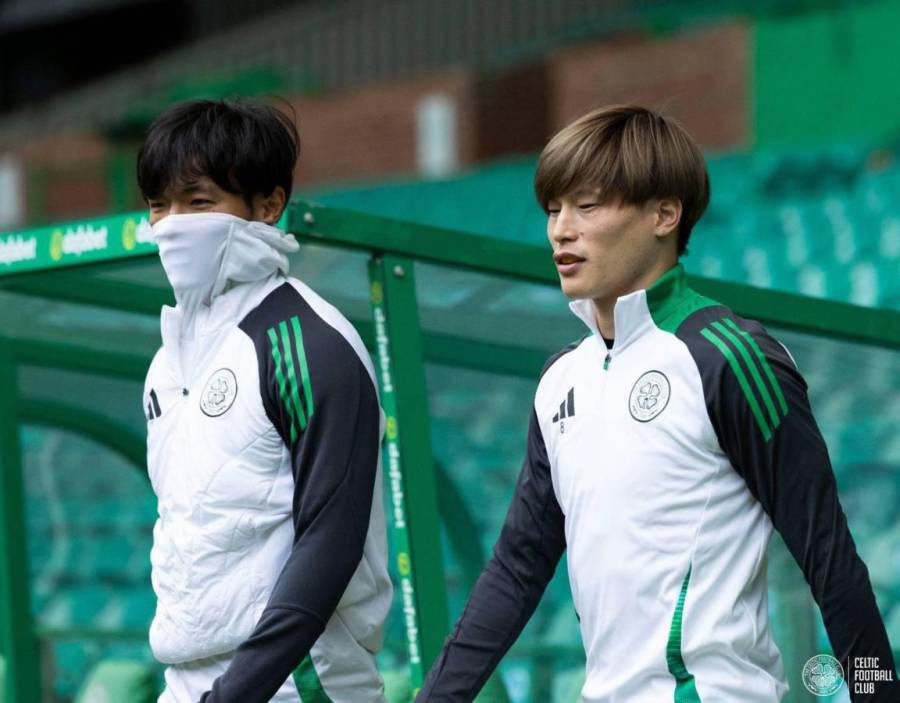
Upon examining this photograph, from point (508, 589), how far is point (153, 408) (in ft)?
1.96

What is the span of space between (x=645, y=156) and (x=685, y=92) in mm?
7727

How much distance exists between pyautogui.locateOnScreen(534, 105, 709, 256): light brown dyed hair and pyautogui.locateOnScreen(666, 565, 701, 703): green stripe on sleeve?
1.51ft

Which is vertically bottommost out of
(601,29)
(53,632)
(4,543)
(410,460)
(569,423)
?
(53,632)

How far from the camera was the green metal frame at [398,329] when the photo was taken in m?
2.72

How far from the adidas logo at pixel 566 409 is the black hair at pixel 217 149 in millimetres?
558

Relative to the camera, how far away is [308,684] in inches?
84.2

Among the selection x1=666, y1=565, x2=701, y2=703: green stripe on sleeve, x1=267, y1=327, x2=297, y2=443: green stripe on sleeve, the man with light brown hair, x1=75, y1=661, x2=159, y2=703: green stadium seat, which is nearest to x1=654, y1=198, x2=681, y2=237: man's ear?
the man with light brown hair

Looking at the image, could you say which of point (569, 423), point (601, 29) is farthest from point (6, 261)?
point (601, 29)

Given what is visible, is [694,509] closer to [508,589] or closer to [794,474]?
[794,474]

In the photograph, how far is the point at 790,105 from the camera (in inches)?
336

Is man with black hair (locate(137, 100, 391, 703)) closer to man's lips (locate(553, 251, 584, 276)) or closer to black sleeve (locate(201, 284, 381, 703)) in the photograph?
black sleeve (locate(201, 284, 381, 703))

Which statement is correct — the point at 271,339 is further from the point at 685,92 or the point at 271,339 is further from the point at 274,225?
the point at 685,92

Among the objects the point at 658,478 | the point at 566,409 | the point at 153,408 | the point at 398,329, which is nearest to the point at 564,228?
the point at 566,409

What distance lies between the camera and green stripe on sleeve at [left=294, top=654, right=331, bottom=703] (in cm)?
213
